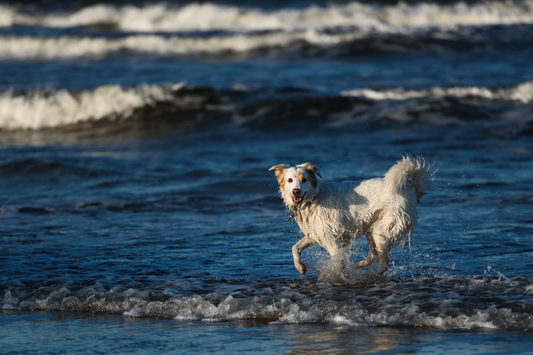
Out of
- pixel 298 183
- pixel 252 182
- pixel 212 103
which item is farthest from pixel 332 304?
pixel 212 103

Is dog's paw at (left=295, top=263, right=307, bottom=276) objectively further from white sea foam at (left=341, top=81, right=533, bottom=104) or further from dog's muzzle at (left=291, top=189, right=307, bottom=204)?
white sea foam at (left=341, top=81, right=533, bottom=104)

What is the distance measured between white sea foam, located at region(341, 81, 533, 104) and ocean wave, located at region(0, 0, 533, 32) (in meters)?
10.9

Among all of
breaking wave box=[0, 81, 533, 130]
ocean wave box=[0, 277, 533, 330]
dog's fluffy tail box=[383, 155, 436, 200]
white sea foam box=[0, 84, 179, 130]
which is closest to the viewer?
ocean wave box=[0, 277, 533, 330]

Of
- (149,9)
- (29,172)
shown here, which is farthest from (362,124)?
(149,9)

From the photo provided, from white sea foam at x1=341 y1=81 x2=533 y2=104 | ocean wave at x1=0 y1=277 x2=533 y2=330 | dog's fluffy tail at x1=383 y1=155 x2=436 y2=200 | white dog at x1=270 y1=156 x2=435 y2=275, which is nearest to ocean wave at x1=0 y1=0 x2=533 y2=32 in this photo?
white sea foam at x1=341 y1=81 x2=533 y2=104

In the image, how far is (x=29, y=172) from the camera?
12.1 m

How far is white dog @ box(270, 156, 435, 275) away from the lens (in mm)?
6070

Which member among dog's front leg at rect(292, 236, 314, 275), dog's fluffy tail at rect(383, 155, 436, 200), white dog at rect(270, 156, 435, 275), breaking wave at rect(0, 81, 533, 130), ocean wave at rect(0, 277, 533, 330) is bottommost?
ocean wave at rect(0, 277, 533, 330)

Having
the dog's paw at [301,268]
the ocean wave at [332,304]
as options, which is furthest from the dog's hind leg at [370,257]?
the dog's paw at [301,268]

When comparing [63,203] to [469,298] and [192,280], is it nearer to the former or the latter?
[192,280]

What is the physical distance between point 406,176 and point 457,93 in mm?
12538

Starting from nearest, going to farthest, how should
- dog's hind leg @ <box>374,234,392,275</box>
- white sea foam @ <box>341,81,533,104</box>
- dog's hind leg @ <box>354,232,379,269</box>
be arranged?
dog's hind leg @ <box>374,234,392,275</box> → dog's hind leg @ <box>354,232,379,269</box> → white sea foam @ <box>341,81,533,104</box>

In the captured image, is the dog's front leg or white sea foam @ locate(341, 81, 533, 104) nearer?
the dog's front leg

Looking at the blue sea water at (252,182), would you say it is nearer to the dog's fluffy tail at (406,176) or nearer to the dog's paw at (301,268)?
the dog's paw at (301,268)
